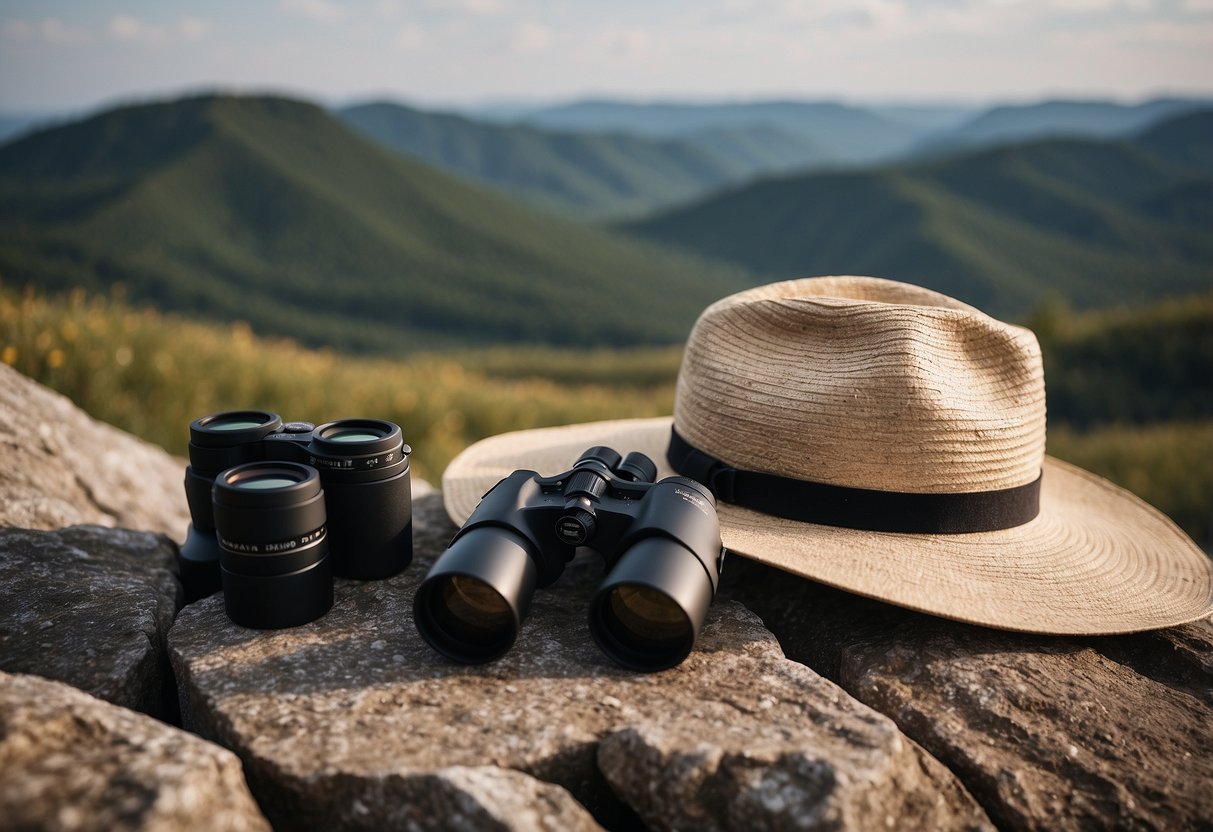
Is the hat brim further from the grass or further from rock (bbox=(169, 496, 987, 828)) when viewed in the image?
the grass

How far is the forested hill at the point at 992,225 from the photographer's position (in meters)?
88.9

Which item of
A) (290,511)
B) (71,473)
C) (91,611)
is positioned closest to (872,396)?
(290,511)

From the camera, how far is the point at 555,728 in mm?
2141

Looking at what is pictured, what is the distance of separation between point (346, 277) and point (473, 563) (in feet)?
307

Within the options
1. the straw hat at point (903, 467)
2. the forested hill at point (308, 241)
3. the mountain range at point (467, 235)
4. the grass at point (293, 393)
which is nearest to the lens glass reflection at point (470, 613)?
the straw hat at point (903, 467)

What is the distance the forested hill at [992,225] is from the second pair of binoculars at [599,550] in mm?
80780

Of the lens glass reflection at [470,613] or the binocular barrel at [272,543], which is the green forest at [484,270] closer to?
the binocular barrel at [272,543]

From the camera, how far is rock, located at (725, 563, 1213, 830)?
2.17 m

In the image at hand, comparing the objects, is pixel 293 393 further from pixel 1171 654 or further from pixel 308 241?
pixel 308 241

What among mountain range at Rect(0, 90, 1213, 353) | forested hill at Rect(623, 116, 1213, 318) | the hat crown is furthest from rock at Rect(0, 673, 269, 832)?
forested hill at Rect(623, 116, 1213, 318)

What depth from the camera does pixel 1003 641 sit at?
8.87ft

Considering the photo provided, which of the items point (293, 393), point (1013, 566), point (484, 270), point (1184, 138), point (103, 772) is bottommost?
point (484, 270)

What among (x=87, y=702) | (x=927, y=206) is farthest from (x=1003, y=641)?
(x=927, y=206)

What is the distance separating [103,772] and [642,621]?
1.35m
